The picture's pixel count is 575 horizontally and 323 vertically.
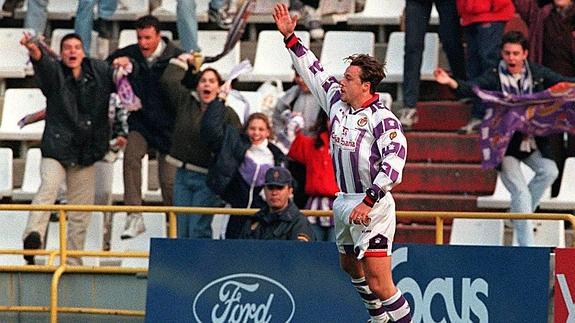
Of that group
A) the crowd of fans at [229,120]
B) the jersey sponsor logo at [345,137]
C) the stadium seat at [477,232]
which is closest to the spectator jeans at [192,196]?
the crowd of fans at [229,120]

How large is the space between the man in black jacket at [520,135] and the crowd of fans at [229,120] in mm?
10

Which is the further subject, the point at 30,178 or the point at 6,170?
the point at 30,178

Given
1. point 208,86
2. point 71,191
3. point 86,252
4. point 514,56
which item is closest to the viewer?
point 86,252

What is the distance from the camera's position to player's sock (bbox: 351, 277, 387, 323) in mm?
12195

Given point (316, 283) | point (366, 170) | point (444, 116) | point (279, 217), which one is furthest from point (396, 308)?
point (444, 116)

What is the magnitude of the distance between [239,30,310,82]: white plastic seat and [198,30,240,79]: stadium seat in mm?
183

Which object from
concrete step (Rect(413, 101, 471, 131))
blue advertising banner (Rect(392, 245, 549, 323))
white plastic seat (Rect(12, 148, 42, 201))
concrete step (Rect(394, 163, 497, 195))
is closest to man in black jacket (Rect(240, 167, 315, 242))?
blue advertising banner (Rect(392, 245, 549, 323))

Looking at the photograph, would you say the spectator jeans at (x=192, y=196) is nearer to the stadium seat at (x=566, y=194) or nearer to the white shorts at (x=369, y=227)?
the stadium seat at (x=566, y=194)

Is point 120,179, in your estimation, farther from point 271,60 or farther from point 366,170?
point 366,170

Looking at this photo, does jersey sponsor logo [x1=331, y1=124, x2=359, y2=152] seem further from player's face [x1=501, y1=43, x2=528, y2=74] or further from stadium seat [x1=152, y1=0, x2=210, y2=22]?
stadium seat [x1=152, y1=0, x2=210, y2=22]

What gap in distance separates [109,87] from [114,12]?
→ 2926 millimetres

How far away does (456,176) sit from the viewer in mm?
16406

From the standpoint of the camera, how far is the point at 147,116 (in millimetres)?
15820

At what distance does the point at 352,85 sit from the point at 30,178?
18.2 ft
